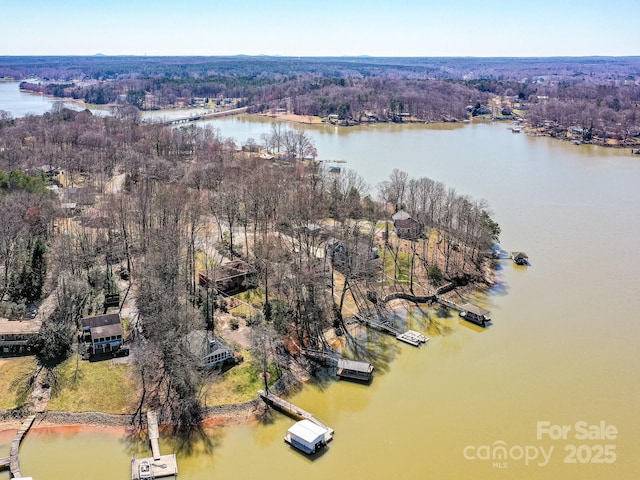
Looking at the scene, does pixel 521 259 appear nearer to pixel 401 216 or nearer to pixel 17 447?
pixel 401 216

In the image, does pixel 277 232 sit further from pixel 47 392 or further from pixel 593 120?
pixel 593 120

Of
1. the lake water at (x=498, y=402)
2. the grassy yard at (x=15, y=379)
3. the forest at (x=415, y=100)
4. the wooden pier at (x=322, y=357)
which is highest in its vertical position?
the forest at (x=415, y=100)

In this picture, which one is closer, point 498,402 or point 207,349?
point 498,402

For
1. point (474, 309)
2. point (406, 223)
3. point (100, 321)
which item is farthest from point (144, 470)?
point (406, 223)

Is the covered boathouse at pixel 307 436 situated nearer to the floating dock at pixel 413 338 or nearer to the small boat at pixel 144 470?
the small boat at pixel 144 470

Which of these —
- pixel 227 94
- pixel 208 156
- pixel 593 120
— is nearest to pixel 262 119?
pixel 227 94

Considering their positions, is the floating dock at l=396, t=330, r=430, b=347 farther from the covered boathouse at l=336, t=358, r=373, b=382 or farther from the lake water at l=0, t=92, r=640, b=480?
the covered boathouse at l=336, t=358, r=373, b=382

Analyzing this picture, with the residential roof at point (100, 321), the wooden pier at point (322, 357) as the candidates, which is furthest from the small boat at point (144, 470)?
the wooden pier at point (322, 357)
